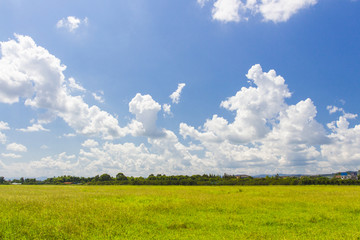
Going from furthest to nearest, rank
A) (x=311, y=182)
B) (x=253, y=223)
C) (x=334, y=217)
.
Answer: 1. (x=311, y=182)
2. (x=334, y=217)
3. (x=253, y=223)

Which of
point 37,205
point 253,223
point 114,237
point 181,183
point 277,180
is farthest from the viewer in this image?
point 181,183

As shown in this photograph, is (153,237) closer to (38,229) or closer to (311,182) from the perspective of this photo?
(38,229)

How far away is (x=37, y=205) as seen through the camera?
17.2m

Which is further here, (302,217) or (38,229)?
(302,217)

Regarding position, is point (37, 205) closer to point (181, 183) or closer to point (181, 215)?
point (181, 215)

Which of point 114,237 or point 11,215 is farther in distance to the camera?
point 11,215

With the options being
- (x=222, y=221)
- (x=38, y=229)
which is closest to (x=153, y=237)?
(x=222, y=221)

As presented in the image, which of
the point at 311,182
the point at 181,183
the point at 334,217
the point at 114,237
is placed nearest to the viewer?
the point at 114,237

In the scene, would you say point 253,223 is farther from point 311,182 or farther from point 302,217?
point 311,182

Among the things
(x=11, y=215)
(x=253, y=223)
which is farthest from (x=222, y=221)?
(x=11, y=215)

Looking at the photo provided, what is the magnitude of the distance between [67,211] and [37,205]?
4076mm

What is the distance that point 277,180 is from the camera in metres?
78.9

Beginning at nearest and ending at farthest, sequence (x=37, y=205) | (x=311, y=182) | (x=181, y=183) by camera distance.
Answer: (x=37, y=205) → (x=311, y=182) → (x=181, y=183)

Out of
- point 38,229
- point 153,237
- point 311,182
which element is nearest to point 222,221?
point 153,237
